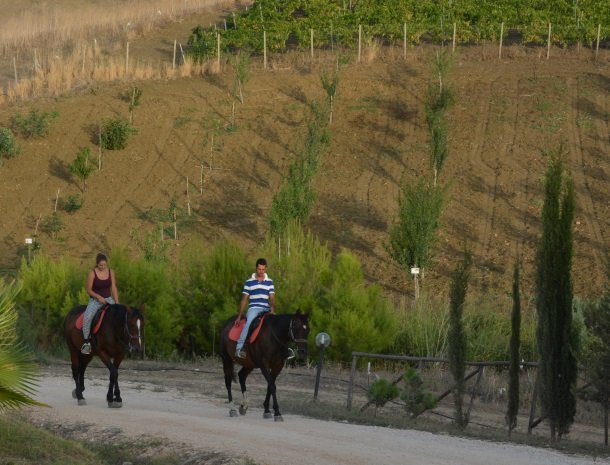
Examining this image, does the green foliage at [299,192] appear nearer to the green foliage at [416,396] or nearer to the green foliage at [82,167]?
the green foliage at [82,167]

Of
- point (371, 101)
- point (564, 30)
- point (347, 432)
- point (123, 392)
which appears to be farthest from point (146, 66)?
point (347, 432)

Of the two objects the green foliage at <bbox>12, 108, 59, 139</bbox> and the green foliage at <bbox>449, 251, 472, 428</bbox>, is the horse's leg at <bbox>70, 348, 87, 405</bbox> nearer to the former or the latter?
the green foliage at <bbox>449, 251, 472, 428</bbox>

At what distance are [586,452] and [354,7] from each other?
6726cm

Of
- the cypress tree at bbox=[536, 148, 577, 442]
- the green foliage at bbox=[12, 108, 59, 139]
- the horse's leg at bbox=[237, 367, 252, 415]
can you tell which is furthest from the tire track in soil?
the horse's leg at bbox=[237, 367, 252, 415]

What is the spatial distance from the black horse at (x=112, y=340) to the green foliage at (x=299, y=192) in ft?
68.1

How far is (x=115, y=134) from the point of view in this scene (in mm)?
54531

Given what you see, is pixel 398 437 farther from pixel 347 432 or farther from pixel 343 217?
pixel 343 217

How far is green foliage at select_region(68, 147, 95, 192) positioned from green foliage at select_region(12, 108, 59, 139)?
484 centimetres

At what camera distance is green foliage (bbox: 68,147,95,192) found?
167 feet

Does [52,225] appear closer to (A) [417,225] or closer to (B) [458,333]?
(A) [417,225]

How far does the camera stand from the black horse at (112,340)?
18047 mm

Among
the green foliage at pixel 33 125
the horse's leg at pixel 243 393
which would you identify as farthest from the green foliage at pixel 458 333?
the green foliage at pixel 33 125


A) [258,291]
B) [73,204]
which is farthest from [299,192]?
[258,291]

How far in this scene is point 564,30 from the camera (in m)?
68.1
